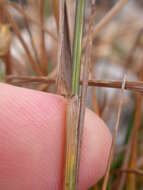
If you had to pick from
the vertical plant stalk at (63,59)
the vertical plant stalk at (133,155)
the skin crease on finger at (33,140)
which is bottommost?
the vertical plant stalk at (133,155)

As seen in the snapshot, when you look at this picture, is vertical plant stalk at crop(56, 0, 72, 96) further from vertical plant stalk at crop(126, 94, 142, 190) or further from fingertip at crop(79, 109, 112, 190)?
vertical plant stalk at crop(126, 94, 142, 190)

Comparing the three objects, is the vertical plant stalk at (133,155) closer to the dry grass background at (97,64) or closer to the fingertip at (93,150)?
the dry grass background at (97,64)

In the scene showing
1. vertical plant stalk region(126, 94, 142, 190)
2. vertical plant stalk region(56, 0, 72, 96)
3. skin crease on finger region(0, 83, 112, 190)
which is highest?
vertical plant stalk region(56, 0, 72, 96)

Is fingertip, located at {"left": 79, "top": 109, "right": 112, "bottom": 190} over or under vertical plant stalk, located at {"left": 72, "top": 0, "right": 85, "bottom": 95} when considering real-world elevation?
under

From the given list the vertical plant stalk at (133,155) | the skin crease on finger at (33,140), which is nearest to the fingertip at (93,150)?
the skin crease on finger at (33,140)

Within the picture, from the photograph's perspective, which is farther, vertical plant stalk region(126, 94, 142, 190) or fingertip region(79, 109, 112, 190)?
vertical plant stalk region(126, 94, 142, 190)

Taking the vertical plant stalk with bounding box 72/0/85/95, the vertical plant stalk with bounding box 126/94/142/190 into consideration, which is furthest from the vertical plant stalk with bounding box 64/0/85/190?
the vertical plant stalk with bounding box 126/94/142/190

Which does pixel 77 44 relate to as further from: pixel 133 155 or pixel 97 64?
pixel 97 64

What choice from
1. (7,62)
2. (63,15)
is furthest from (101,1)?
(63,15)

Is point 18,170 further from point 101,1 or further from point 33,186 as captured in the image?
point 101,1
